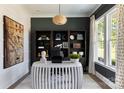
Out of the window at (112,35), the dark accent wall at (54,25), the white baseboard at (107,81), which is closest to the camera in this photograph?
the white baseboard at (107,81)

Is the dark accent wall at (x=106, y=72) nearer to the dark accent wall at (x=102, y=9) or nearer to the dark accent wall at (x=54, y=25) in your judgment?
the dark accent wall at (x=102, y=9)

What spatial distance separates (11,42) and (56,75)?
169 cm

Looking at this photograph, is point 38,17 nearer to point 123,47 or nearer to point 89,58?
point 89,58

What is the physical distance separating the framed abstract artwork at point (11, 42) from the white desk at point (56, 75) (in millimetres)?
865

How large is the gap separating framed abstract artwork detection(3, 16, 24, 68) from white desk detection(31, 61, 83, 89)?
2.84 ft

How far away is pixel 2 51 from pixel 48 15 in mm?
4301

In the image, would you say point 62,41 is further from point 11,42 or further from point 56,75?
point 56,75

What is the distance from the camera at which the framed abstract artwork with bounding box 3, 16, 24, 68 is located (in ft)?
16.2

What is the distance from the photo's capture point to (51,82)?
15.5 feet

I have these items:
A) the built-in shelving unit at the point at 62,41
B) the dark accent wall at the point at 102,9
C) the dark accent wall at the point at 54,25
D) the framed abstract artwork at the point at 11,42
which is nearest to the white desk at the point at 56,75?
the framed abstract artwork at the point at 11,42

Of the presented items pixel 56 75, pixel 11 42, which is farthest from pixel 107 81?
pixel 11 42

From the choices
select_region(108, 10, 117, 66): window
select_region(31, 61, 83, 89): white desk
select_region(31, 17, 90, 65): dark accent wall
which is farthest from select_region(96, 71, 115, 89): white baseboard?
select_region(31, 17, 90, 65): dark accent wall

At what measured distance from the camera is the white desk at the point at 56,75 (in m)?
4.62
